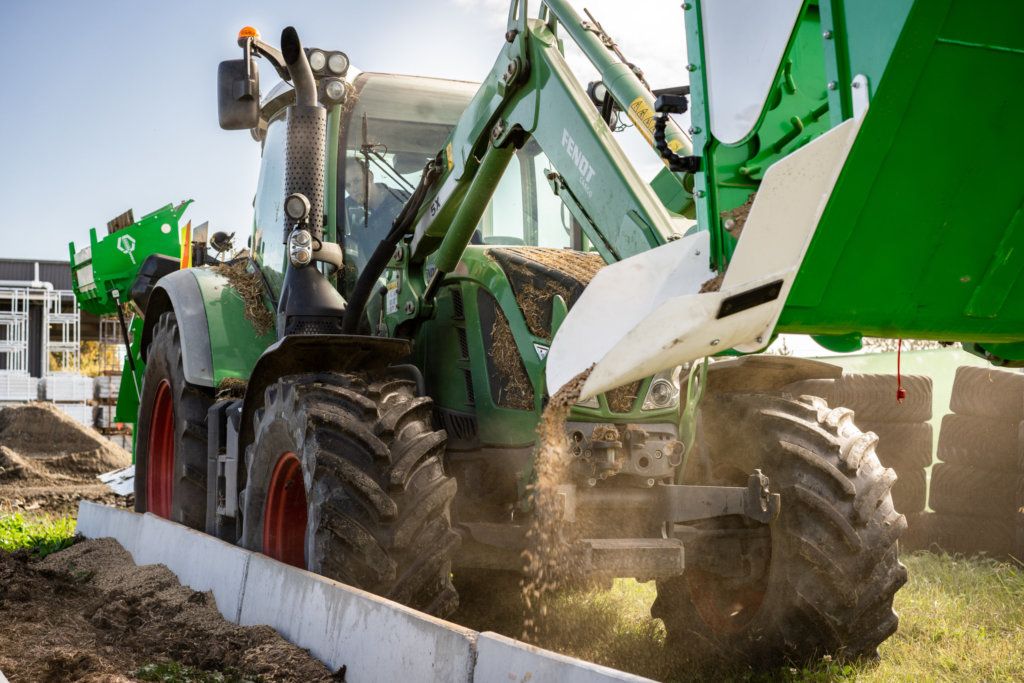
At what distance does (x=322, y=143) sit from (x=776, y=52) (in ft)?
10.4

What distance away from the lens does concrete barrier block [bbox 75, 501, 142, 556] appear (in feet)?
20.0

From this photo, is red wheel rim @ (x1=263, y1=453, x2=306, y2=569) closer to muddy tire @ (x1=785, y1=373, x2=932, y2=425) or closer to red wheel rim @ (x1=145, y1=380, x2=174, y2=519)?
red wheel rim @ (x1=145, y1=380, x2=174, y2=519)

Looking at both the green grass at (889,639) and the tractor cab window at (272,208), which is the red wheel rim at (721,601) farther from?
the tractor cab window at (272,208)

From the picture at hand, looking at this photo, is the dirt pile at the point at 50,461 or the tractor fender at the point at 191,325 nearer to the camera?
the tractor fender at the point at 191,325

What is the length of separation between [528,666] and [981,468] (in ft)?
19.4

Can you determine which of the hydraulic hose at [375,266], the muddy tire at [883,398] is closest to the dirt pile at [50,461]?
the hydraulic hose at [375,266]

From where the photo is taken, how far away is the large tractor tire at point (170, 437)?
604cm

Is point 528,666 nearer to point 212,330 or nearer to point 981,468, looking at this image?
point 212,330

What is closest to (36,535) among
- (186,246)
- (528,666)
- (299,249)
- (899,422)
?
(186,246)

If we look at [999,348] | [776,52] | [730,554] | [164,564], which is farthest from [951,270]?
[164,564]

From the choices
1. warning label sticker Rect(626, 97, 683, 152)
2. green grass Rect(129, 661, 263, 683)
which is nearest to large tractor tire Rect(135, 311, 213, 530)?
green grass Rect(129, 661, 263, 683)

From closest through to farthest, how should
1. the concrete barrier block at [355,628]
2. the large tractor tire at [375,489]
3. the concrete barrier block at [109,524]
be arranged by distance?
the concrete barrier block at [355,628] < the large tractor tire at [375,489] < the concrete barrier block at [109,524]

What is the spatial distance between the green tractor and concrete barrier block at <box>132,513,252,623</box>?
0.70 feet

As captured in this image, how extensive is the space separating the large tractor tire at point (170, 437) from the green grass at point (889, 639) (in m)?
2.04
